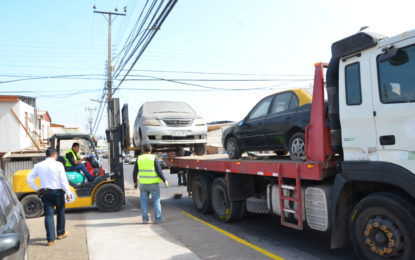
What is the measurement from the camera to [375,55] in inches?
174

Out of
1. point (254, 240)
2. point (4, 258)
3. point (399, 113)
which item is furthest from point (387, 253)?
point (4, 258)

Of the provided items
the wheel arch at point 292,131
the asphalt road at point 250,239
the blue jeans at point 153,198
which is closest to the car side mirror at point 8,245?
the asphalt road at point 250,239

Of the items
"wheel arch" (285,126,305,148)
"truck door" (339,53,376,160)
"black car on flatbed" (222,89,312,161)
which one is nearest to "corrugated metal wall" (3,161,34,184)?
"black car on flatbed" (222,89,312,161)

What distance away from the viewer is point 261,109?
7.57 metres

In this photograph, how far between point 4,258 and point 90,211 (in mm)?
7770

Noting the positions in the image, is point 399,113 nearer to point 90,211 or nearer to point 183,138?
point 183,138

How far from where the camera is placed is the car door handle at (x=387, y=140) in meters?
4.15

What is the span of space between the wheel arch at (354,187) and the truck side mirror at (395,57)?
1.15 m

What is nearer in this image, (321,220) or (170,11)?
(321,220)

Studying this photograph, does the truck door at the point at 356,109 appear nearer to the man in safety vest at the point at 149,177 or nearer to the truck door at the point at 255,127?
the truck door at the point at 255,127

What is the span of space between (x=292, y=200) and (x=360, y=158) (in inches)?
55.4

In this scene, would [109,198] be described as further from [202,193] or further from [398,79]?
[398,79]

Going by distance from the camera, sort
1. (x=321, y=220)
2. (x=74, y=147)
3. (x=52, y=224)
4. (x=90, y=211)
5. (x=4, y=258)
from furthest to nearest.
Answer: (x=90, y=211) < (x=74, y=147) < (x=52, y=224) < (x=321, y=220) < (x=4, y=258)

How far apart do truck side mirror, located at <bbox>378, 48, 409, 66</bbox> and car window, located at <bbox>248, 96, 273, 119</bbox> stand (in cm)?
327
